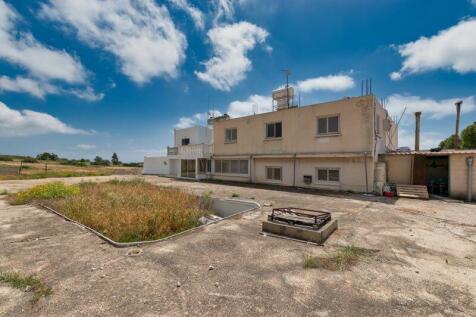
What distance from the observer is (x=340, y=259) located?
4250 millimetres

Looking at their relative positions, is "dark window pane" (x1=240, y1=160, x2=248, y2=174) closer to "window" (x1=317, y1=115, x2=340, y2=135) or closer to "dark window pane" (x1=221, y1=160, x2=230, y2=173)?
"dark window pane" (x1=221, y1=160, x2=230, y2=173)

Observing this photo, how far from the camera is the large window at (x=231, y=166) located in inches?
769

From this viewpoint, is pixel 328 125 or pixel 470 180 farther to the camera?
pixel 328 125

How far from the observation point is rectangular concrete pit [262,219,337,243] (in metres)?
5.16

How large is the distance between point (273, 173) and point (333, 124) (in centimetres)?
595

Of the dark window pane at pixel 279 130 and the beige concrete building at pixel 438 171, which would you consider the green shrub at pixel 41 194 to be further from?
the beige concrete building at pixel 438 171

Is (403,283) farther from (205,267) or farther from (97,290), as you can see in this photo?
(97,290)

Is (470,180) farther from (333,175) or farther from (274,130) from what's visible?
(274,130)

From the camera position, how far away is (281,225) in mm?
5711

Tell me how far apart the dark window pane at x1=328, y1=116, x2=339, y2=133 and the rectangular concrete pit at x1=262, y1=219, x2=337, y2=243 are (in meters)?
9.94

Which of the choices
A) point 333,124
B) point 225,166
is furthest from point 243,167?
point 333,124

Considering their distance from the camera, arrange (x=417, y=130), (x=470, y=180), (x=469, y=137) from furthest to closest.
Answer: (x=469, y=137)
(x=417, y=130)
(x=470, y=180)

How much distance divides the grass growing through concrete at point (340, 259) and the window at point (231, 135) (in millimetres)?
16077

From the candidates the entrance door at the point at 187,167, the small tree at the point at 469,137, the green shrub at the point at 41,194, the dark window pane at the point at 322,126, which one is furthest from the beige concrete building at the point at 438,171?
the small tree at the point at 469,137
